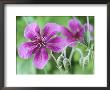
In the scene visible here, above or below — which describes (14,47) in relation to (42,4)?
below

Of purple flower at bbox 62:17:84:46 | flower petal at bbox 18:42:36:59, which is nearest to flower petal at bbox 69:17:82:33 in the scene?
purple flower at bbox 62:17:84:46

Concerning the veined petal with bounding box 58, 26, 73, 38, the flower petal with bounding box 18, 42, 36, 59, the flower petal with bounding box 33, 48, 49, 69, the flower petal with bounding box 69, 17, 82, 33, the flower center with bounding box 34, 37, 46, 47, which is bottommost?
the flower petal with bounding box 33, 48, 49, 69

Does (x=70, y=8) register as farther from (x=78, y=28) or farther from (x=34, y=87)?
(x=34, y=87)

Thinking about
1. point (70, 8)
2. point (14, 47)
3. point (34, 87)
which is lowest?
point (34, 87)

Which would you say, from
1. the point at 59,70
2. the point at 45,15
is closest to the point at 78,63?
the point at 59,70

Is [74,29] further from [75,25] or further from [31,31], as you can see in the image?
[31,31]

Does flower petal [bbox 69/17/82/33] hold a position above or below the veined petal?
above

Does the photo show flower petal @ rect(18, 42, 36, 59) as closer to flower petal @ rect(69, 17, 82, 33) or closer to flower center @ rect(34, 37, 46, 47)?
flower center @ rect(34, 37, 46, 47)
